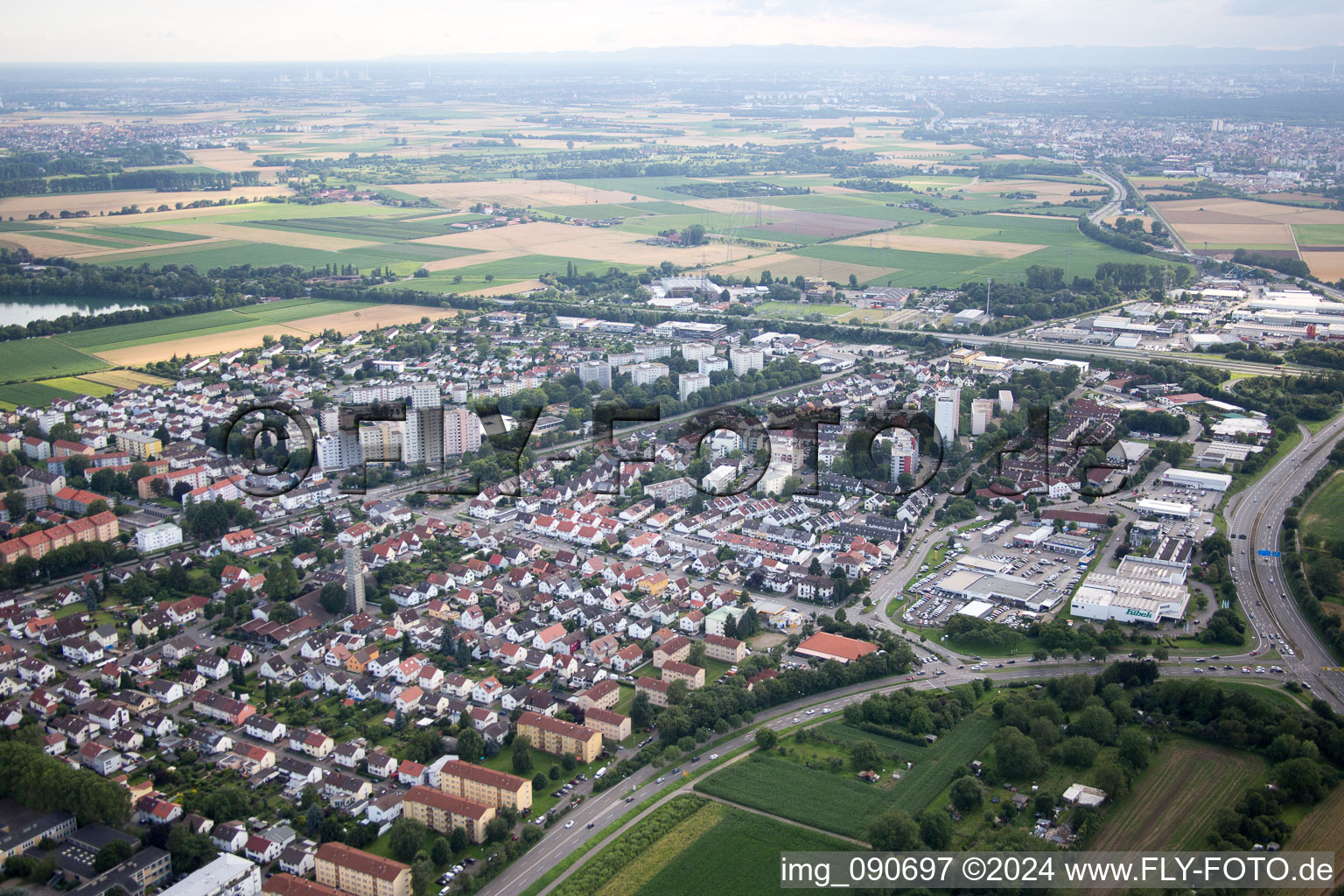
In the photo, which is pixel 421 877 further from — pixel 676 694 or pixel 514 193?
pixel 514 193

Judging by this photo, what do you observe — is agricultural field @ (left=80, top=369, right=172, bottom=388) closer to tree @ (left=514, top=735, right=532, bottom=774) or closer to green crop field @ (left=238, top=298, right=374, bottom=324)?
green crop field @ (left=238, top=298, right=374, bottom=324)

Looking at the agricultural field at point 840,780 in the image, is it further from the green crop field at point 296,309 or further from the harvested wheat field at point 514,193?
the harvested wheat field at point 514,193

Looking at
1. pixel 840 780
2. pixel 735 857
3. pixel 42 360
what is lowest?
pixel 735 857

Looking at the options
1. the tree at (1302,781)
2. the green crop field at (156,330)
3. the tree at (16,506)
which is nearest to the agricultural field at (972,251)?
the green crop field at (156,330)

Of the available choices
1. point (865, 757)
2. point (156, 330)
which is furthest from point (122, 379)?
point (865, 757)

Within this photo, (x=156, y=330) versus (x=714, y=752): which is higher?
(x=156, y=330)

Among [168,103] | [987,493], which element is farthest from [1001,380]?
[168,103]

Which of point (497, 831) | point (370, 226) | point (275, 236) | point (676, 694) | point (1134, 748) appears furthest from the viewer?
point (370, 226)
